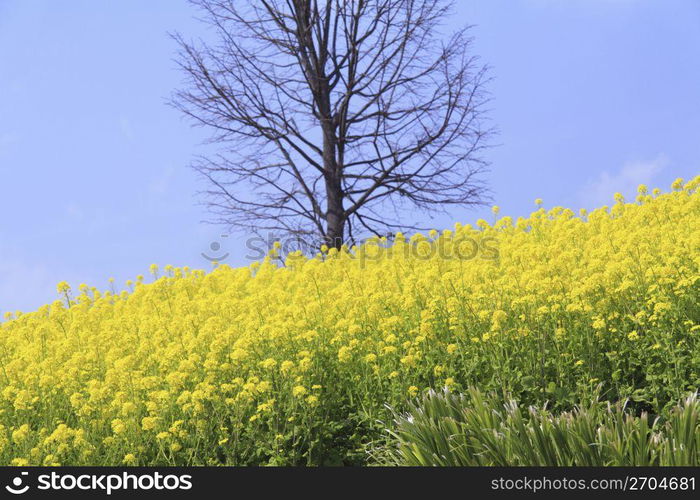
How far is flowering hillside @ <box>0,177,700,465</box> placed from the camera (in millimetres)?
5324

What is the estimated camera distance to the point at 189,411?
5.59 meters

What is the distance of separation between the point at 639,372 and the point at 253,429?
285 centimetres

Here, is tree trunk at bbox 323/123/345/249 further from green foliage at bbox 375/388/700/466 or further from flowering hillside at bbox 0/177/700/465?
green foliage at bbox 375/388/700/466

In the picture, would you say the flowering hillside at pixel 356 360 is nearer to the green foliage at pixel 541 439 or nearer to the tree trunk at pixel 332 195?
the green foliage at pixel 541 439

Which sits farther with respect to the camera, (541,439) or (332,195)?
(332,195)

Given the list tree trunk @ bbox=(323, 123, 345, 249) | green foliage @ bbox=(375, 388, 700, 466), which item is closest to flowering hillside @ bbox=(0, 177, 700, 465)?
green foliage @ bbox=(375, 388, 700, 466)

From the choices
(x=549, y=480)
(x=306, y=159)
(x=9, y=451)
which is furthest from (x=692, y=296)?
(x=306, y=159)

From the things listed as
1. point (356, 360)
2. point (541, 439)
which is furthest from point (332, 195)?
point (541, 439)

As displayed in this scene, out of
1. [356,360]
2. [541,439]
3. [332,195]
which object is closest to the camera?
[541,439]

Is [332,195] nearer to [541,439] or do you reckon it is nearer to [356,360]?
[356,360]

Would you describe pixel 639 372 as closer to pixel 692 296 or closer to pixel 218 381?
pixel 692 296

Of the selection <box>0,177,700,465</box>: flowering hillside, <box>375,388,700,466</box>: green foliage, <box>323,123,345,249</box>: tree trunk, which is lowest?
<box>375,388,700,466</box>: green foliage

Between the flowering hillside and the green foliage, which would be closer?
the green foliage

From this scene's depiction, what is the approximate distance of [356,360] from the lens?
5.93m
